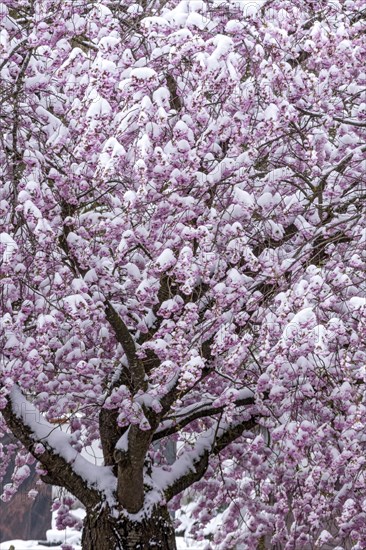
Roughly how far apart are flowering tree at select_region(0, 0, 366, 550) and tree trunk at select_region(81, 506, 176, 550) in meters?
0.02

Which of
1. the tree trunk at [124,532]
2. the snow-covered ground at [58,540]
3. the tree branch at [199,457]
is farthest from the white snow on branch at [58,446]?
the snow-covered ground at [58,540]

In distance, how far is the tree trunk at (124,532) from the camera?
8.28 metres

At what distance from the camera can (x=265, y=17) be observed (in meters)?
6.72

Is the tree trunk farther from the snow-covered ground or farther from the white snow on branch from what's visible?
the snow-covered ground

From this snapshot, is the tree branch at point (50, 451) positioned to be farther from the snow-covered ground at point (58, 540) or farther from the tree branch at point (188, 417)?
the snow-covered ground at point (58, 540)

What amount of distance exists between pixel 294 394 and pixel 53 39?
11.6 ft

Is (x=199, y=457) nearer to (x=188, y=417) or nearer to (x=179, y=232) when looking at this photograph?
(x=188, y=417)

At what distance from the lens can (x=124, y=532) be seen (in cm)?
828

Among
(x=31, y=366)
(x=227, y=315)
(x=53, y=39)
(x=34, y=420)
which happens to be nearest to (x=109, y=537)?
(x=34, y=420)

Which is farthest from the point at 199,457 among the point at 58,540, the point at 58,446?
the point at 58,540

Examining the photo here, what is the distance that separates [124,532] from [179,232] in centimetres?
344

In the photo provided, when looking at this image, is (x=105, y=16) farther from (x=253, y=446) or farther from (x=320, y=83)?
(x=253, y=446)

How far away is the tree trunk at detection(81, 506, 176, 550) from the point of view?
8.28 meters

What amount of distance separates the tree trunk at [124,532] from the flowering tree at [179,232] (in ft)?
0.06
